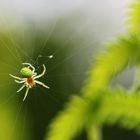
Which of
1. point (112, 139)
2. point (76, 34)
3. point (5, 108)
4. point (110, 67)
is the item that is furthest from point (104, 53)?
point (76, 34)

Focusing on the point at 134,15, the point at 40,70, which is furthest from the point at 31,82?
the point at 134,15

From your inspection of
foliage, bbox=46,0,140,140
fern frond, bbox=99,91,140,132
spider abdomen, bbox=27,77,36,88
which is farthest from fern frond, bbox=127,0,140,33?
spider abdomen, bbox=27,77,36,88

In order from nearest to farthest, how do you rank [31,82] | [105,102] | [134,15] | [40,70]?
[105,102], [134,15], [31,82], [40,70]

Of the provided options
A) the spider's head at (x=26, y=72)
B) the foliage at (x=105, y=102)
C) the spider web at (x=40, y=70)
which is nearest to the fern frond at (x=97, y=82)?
the foliage at (x=105, y=102)

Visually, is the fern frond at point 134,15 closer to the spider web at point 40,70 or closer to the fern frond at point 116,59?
the fern frond at point 116,59

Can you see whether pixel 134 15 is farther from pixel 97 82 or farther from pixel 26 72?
pixel 26 72

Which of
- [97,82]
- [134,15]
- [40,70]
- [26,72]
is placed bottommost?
[97,82]

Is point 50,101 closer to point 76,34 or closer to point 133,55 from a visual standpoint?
point 76,34
